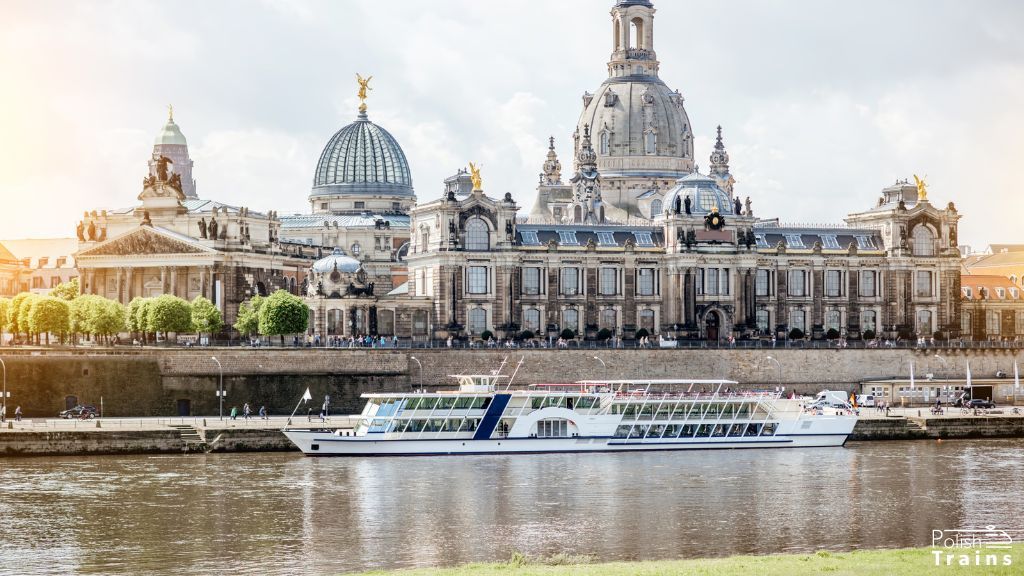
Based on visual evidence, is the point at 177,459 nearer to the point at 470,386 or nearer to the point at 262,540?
the point at 470,386

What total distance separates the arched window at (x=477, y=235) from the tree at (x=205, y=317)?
18567 millimetres

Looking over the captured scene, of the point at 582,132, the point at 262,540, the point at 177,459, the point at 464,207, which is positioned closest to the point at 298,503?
the point at 262,540

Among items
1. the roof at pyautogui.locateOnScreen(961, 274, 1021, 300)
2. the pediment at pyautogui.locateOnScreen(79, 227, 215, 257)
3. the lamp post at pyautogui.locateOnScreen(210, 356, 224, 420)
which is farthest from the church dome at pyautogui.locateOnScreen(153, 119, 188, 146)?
the roof at pyautogui.locateOnScreen(961, 274, 1021, 300)

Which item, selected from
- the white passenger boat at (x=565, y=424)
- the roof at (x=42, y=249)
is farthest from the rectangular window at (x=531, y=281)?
the roof at (x=42, y=249)

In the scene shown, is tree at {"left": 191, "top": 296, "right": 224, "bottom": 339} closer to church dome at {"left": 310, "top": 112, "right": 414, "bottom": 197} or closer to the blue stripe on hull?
the blue stripe on hull

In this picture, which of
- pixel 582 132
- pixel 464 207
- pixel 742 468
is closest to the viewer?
pixel 742 468

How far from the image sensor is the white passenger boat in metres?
90.4

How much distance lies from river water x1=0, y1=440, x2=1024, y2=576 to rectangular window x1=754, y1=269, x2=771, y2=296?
3922cm

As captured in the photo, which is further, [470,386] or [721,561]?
[470,386]

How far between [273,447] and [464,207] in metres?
37.2

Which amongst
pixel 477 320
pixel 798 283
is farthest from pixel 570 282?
pixel 798 283

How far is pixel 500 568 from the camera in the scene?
2152 inches

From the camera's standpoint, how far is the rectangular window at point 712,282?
12925cm

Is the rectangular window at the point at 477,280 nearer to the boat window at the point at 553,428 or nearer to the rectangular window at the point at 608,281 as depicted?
the rectangular window at the point at 608,281
